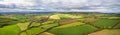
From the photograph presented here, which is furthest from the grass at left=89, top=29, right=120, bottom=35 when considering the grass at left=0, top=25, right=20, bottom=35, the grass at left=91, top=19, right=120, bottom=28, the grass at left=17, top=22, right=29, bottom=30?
the grass at left=0, top=25, right=20, bottom=35

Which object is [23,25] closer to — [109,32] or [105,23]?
[105,23]

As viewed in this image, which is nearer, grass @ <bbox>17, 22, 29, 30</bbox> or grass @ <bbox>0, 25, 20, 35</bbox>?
grass @ <bbox>0, 25, 20, 35</bbox>

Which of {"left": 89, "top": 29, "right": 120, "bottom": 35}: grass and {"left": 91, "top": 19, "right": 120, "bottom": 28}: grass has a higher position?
{"left": 91, "top": 19, "right": 120, "bottom": 28}: grass

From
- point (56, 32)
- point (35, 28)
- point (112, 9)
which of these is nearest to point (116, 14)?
point (112, 9)

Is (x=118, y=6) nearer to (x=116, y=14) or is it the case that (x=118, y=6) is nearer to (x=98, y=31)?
(x=116, y=14)

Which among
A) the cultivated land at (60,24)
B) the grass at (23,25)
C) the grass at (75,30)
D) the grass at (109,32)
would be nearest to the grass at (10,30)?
the cultivated land at (60,24)

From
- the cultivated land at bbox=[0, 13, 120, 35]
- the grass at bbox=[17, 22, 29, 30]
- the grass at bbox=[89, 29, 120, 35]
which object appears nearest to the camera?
the grass at bbox=[89, 29, 120, 35]

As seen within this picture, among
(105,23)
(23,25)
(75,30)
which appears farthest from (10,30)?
(105,23)

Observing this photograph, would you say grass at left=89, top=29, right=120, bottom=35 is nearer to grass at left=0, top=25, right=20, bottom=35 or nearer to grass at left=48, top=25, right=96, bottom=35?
grass at left=48, top=25, right=96, bottom=35
